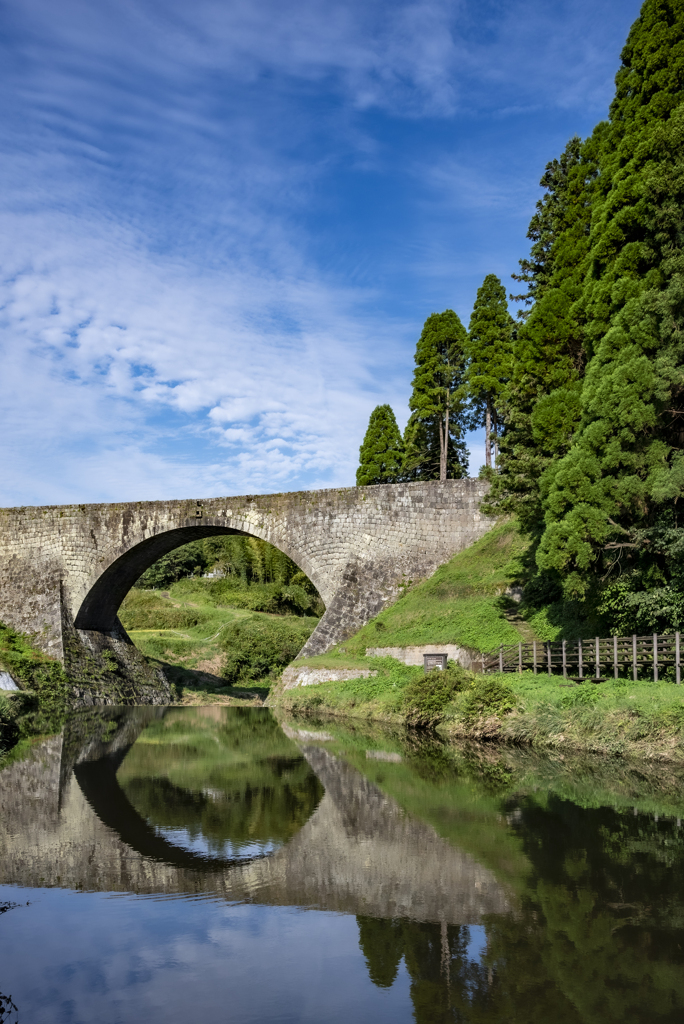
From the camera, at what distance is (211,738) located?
828 inches

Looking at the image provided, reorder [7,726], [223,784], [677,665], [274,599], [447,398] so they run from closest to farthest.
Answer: [223,784] → [677,665] → [7,726] → [447,398] → [274,599]

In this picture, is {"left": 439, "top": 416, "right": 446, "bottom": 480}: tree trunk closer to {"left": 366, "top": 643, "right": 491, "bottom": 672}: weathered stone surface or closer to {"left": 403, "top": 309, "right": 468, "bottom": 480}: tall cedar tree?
{"left": 403, "top": 309, "right": 468, "bottom": 480}: tall cedar tree

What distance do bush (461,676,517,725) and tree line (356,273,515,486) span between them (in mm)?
20639

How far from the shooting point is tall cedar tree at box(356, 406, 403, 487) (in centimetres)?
4709

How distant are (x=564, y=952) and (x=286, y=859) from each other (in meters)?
3.33

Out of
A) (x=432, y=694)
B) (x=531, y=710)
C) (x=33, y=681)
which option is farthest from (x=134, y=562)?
(x=531, y=710)

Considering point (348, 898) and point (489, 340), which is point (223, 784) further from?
point (489, 340)

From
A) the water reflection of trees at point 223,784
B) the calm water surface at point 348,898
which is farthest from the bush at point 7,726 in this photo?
the calm water surface at point 348,898

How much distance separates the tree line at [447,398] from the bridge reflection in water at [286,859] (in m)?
28.7

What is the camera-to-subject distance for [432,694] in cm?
1959

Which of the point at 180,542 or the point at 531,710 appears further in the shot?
the point at 180,542

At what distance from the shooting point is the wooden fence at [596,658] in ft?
52.1

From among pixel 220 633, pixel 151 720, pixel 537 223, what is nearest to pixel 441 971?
pixel 151 720

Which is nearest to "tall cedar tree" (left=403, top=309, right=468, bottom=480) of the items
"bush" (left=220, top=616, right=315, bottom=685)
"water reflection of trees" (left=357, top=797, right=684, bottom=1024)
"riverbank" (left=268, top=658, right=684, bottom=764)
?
"bush" (left=220, top=616, right=315, bottom=685)
